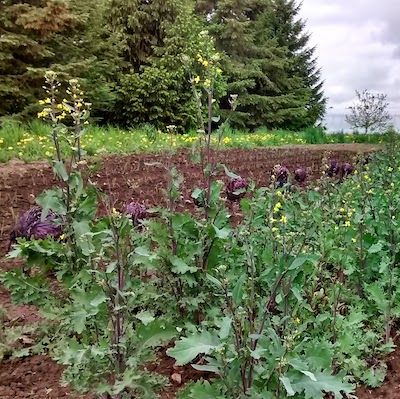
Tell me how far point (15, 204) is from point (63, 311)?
278 cm

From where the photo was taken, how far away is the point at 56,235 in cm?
289

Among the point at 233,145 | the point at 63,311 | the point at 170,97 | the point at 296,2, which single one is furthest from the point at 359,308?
the point at 296,2

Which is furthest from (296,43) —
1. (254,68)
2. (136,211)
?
(136,211)

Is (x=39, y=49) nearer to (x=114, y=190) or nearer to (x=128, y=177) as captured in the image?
(x=128, y=177)

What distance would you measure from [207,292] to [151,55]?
14.8 metres

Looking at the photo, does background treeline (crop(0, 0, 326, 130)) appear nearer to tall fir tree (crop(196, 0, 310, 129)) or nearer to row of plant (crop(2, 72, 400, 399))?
tall fir tree (crop(196, 0, 310, 129))

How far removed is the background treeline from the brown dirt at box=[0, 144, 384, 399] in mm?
1281

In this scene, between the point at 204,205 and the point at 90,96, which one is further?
the point at 90,96

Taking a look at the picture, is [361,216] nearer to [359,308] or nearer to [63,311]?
[359,308]

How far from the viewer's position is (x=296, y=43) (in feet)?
89.3

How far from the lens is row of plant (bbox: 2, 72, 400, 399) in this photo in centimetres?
174

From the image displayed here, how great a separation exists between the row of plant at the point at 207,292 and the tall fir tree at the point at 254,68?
18129mm

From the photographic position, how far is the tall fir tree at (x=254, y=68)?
71.2 feet

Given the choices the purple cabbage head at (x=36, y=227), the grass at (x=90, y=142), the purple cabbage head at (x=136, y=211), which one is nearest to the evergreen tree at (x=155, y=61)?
the grass at (x=90, y=142)
